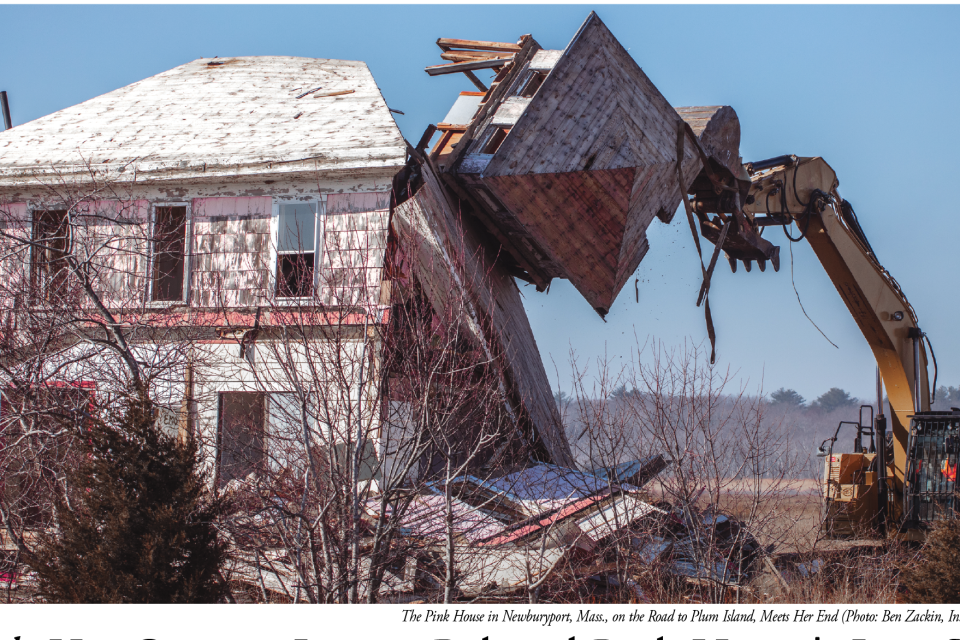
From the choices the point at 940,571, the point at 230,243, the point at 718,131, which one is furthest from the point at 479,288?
the point at 940,571

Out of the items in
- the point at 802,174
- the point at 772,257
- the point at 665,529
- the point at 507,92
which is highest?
the point at 507,92

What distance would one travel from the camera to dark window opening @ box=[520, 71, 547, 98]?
38.5 feet

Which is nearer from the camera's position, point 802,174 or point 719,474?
point 719,474

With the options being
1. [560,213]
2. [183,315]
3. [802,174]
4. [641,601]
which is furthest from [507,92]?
[641,601]

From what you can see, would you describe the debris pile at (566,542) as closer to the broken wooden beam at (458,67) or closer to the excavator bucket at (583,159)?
the excavator bucket at (583,159)

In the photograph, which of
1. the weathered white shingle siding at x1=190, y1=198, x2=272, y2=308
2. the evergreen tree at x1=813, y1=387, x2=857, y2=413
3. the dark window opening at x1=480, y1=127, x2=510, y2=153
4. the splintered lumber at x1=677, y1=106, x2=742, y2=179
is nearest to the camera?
the dark window opening at x1=480, y1=127, x2=510, y2=153

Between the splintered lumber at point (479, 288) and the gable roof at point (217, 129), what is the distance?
4.21 feet

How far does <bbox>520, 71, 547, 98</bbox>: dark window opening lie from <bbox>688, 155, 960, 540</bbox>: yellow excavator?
2.73 meters

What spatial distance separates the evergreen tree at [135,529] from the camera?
223 inches

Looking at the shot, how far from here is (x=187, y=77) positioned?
15.4 meters

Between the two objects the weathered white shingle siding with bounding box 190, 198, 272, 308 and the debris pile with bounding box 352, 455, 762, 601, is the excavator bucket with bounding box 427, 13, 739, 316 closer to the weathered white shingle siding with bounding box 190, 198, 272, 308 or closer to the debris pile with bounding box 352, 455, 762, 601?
the weathered white shingle siding with bounding box 190, 198, 272, 308

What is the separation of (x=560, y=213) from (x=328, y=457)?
5.52 m

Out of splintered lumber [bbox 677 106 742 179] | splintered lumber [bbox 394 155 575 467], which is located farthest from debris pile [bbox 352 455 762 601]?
splintered lumber [bbox 677 106 742 179]
